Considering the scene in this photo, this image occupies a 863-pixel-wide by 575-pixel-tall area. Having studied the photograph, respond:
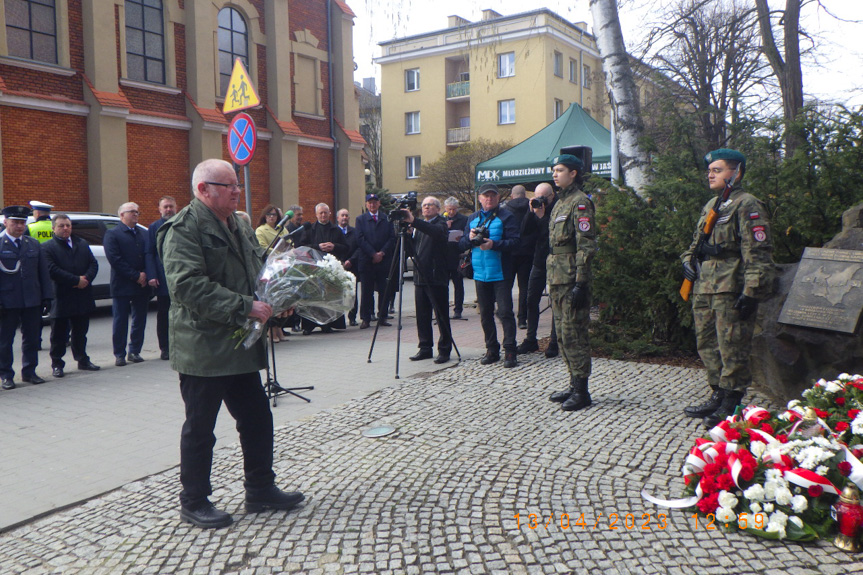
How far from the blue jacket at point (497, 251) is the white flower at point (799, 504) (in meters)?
4.61

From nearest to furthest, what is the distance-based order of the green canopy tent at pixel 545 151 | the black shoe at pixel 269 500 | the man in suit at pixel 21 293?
the black shoe at pixel 269 500
the man in suit at pixel 21 293
the green canopy tent at pixel 545 151

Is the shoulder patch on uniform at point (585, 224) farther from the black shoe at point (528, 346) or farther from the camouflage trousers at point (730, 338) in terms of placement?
the black shoe at point (528, 346)

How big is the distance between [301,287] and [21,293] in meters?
5.00

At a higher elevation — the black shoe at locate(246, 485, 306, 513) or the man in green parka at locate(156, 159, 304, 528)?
the man in green parka at locate(156, 159, 304, 528)

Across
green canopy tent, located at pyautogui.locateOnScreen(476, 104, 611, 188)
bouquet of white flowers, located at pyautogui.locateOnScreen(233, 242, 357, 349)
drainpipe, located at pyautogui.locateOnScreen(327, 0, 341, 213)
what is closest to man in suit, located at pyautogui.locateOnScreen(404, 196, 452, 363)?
bouquet of white flowers, located at pyautogui.locateOnScreen(233, 242, 357, 349)

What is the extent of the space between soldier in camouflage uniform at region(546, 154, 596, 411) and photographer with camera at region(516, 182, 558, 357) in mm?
2518

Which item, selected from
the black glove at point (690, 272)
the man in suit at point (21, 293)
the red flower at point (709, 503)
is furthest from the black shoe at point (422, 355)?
the red flower at point (709, 503)

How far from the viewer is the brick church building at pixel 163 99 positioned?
1730cm

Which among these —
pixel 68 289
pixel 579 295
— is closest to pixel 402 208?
pixel 579 295

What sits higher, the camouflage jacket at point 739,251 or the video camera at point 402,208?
the video camera at point 402,208

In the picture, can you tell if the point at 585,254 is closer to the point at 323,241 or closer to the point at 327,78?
the point at 323,241

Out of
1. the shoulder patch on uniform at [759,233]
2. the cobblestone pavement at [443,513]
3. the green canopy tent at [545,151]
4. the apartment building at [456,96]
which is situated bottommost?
the cobblestone pavement at [443,513]

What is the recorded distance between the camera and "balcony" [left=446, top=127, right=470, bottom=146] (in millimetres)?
45406

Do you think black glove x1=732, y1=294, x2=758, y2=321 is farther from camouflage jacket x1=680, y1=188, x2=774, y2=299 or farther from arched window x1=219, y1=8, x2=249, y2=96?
arched window x1=219, y1=8, x2=249, y2=96
